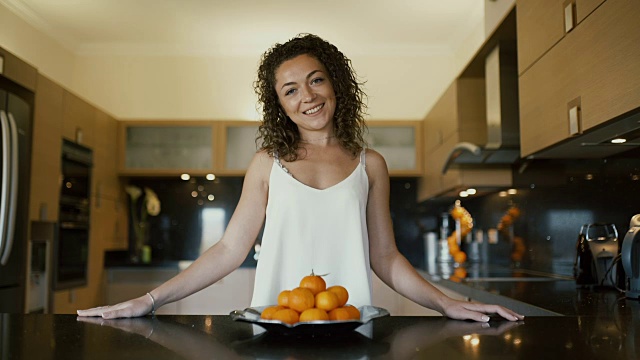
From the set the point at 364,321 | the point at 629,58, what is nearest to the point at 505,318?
the point at 364,321

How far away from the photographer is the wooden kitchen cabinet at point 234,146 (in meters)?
5.31

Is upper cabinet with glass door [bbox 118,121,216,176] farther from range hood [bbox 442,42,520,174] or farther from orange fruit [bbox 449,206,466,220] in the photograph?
range hood [bbox 442,42,520,174]

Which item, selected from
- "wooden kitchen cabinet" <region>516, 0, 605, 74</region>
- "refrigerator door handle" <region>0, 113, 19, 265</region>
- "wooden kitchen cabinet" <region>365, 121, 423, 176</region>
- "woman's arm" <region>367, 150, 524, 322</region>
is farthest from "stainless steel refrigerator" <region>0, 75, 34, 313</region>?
"wooden kitchen cabinet" <region>365, 121, 423, 176</region>

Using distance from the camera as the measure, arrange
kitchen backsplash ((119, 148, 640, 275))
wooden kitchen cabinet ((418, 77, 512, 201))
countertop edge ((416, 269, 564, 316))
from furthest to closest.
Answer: wooden kitchen cabinet ((418, 77, 512, 201)) → kitchen backsplash ((119, 148, 640, 275)) → countertop edge ((416, 269, 564, 316))

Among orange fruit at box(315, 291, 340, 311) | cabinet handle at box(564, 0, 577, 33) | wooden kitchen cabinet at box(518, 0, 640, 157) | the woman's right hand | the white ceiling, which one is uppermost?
the white ceiling

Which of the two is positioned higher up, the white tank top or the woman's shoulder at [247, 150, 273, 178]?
the woman's shoulder at [247, 150, 273, 178]

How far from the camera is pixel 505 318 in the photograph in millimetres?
1408

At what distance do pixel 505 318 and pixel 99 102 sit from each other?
4752 millimetres

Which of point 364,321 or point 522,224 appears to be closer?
point 364,321

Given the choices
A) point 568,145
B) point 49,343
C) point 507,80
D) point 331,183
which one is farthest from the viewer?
point 507,80

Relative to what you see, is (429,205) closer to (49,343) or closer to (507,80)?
(507,80)

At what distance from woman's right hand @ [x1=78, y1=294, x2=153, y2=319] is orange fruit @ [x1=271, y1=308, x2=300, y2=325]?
0.44 metres

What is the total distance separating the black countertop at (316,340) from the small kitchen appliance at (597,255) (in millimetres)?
1224

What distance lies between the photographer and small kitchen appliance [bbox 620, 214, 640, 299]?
2.13 meters
